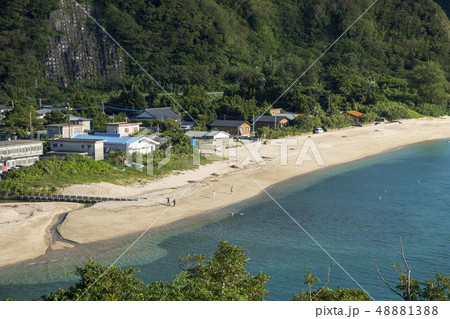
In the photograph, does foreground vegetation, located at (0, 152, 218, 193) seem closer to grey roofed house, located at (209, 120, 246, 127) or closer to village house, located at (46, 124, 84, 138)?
village house, located at (46, 124, 84, 138)

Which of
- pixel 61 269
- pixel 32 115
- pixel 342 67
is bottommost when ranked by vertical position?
pixel 61 269

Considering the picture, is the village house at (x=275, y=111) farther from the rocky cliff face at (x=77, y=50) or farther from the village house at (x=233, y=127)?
the rocky cliff face at (x=77, y=50)

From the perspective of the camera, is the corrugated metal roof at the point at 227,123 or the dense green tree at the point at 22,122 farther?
the corrugated metal roof at the point at 227,123

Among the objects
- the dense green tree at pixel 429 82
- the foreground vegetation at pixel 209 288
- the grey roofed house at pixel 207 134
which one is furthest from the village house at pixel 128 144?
the dense green tree at pixel 429 82

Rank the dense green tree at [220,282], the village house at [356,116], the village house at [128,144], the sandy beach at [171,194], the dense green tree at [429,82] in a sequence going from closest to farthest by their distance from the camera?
the dense green tree at [220,282] → the sandy beach at [171,194] → the village house at [128,144] → the village house at [356,116] → the dense green tree at [429,82]

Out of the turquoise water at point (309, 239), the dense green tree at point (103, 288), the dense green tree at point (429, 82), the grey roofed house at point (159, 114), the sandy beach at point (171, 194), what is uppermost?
the dense green tree at point (429, 82)

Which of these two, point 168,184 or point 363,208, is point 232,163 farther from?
point 363,208

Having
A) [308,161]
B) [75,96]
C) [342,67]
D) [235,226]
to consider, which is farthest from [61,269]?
[342,67]
